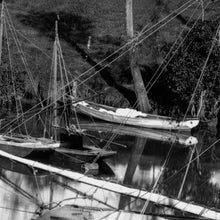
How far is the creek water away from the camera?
2185cm

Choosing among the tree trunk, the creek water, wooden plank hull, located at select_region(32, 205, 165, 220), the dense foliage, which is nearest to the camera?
wooden plank hull, located at select_region(32, 205, 165, 220)

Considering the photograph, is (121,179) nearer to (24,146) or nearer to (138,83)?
(24,146)

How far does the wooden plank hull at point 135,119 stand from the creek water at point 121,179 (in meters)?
2.44

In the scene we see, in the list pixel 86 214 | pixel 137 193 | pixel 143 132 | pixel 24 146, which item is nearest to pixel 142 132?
pixel 143 132

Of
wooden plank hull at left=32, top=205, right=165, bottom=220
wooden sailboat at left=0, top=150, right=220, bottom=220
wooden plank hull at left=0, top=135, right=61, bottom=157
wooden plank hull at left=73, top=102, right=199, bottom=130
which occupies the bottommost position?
wooden plank hull at left=32, top=205, right=165, bottom=220

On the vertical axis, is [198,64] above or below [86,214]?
above

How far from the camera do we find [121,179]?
87.6ft

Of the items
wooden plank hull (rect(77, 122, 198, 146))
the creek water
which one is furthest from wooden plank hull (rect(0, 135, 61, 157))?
wooden plank hull (rect(77, 122, 198, 146))

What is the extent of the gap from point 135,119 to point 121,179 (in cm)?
1262

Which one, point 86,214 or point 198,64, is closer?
point 86,214

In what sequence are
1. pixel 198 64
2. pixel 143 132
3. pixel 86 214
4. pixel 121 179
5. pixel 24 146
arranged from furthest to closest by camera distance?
pixel 198 64, pixel 143 132, pixel 24 146, pixel 121 179, pixel 86 214

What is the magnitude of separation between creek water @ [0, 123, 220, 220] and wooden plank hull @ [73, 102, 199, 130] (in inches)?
96.2

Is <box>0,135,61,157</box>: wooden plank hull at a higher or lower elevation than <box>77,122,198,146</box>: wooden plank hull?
lower

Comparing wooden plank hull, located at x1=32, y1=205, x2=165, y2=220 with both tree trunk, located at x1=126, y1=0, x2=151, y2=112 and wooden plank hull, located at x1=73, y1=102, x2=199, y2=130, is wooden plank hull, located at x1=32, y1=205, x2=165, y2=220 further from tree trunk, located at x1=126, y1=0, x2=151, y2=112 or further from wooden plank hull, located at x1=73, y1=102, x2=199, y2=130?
tree trunk, located at x1=126, y1=0, x2=151, y2=112
